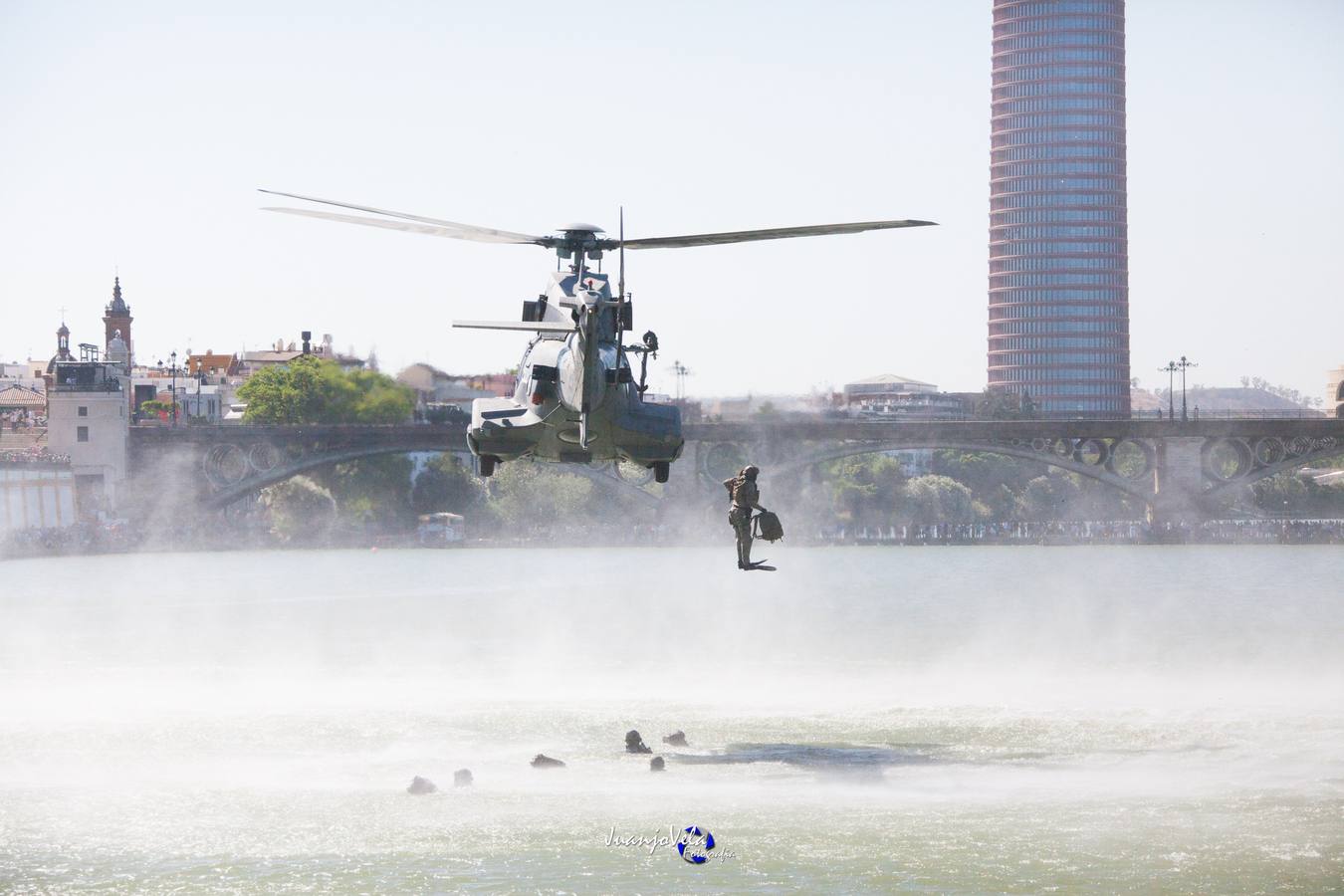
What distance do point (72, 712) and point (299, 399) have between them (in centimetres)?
11779

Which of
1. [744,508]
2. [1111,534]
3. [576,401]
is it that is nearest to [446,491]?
[1111,534]

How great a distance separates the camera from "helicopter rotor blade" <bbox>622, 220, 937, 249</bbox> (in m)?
36.2

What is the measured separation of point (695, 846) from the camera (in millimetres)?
41906

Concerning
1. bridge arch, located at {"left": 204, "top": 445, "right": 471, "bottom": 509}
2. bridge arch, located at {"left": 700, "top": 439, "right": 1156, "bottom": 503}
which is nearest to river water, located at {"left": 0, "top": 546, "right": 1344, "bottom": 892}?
bridge arch, located at {"left": 204, "top": 445, "right": 471, "bottom": 509}

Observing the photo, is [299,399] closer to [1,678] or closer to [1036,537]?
[1036,537]

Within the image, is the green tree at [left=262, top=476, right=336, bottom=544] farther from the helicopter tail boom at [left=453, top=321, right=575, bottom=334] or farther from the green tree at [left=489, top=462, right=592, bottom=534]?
the helicopter tail boom at [left=453, top=321, right=575, bottom=334]

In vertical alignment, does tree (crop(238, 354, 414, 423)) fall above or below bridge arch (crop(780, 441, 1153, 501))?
above

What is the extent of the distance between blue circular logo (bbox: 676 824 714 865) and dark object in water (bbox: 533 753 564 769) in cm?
716

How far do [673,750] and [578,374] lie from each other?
1516 cm

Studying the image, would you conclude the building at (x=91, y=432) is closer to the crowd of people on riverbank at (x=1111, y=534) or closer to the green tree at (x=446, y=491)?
the green tree at (x=446, y=491)

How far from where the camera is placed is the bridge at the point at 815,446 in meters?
157

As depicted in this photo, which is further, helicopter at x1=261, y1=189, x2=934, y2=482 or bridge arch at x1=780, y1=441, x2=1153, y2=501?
bridge arch at x1=780, y1=441, x2=1153, y2=501

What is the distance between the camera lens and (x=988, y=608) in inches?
4461

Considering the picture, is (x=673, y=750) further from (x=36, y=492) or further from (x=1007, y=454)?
(x=36, y=492)
